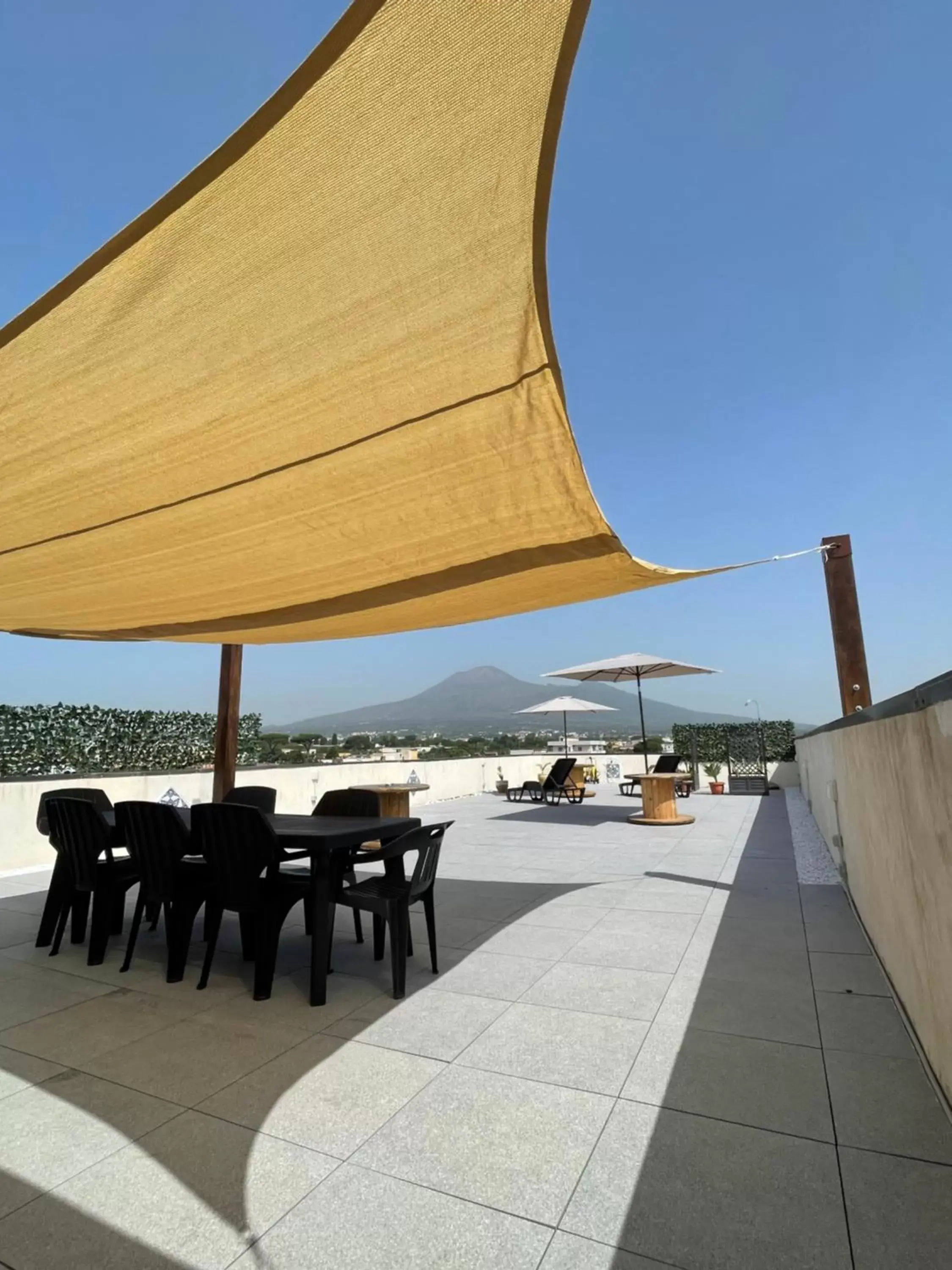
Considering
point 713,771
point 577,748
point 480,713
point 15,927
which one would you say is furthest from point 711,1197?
point 480,713

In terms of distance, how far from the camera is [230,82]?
2.91 metres

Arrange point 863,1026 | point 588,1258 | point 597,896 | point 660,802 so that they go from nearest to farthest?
point 588,1258, point 863,1026, point 597,896, point 660,802

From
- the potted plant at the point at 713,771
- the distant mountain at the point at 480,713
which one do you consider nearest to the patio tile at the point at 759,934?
the potted plant at the point at 713,771

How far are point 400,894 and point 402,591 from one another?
5.84 feet

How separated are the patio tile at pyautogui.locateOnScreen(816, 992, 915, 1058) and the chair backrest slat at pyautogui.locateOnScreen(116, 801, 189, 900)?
2896mm

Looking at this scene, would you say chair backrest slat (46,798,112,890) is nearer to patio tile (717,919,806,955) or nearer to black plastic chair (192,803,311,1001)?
black plastic chair (192,803,311,1001)

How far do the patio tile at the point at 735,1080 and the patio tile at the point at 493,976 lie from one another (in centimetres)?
72

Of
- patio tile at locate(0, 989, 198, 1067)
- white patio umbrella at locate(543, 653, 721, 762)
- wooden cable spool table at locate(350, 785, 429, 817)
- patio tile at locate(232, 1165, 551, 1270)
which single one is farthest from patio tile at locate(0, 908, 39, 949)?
white patio umbrella at locate(543, 653, 721, 762)

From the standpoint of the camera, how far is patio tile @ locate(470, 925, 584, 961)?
341cm

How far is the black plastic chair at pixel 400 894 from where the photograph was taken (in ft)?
9.43

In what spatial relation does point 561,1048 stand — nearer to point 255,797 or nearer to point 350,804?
point 350,804

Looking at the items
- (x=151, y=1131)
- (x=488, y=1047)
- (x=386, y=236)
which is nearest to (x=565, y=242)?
(x=386, y=236)

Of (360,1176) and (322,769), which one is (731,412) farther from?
(360,1176)

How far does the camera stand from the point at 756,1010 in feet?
8.52
